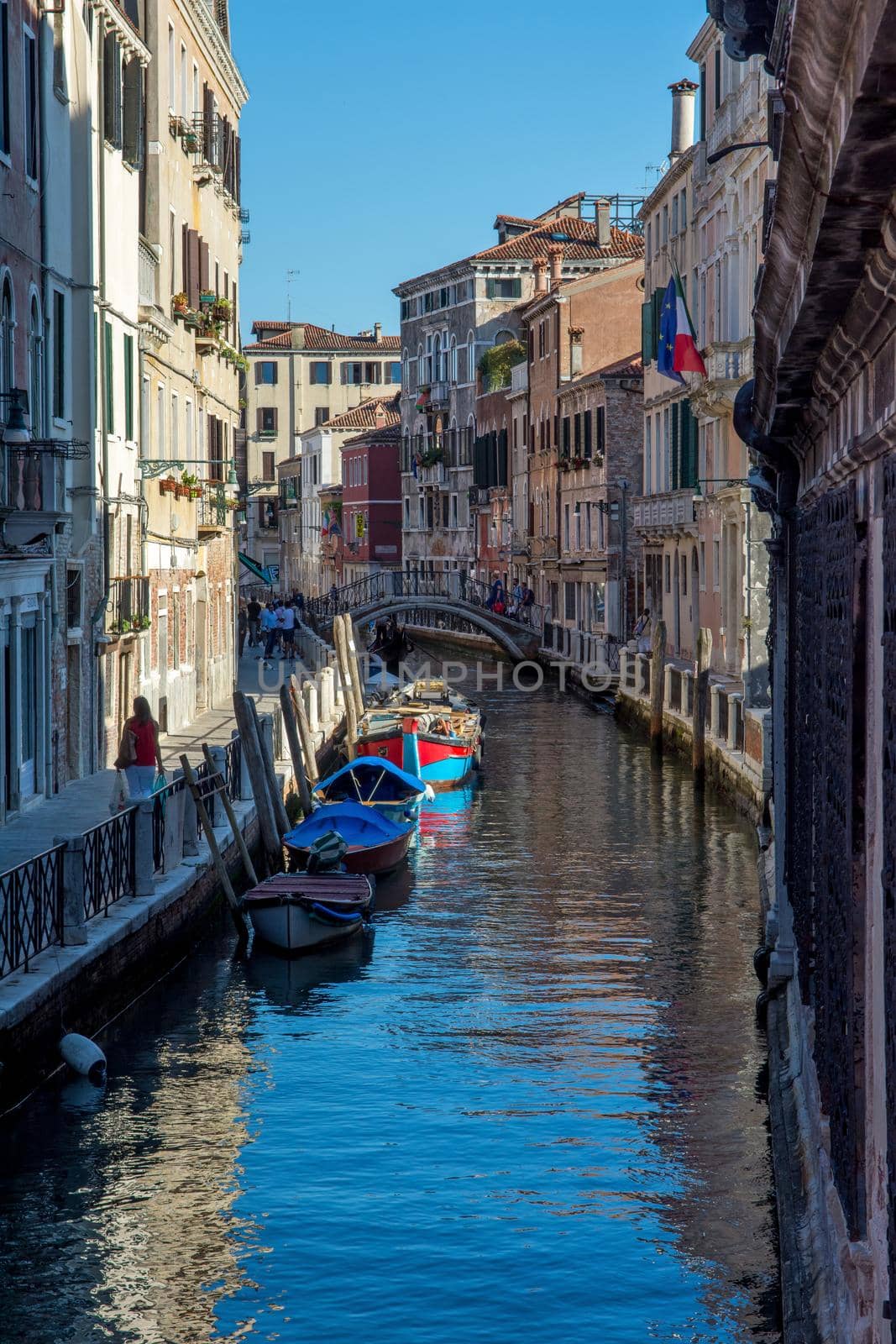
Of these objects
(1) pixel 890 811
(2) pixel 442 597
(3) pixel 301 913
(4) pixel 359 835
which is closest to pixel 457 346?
(2) pixel 442 597

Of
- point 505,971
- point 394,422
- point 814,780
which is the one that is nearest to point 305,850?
Result: point 505,971

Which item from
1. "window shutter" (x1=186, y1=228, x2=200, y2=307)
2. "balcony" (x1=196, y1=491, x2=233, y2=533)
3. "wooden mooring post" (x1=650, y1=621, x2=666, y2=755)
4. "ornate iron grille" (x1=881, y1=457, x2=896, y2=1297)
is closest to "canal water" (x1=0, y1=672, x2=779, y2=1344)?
"ornate iron grille" (x1=881, y1=457, x2=896, y2=1297)

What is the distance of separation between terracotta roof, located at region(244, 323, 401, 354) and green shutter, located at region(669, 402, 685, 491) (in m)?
60.5

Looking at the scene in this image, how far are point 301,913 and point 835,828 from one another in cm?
1025

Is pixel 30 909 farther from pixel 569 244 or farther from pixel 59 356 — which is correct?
pixel 569 244

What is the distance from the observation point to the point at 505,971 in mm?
15328

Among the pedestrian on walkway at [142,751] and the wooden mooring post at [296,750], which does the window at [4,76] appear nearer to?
the pedestrian on walkway at [142,751]

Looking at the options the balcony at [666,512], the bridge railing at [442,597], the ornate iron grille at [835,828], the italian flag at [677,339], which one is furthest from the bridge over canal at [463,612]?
the ornate iron grille at [835,828]

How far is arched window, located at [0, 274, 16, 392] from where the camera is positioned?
52.8 ft

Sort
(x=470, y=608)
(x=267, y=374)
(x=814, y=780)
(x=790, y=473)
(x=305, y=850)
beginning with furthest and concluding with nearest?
(x=267, y=374)
(x=470, y=608)
(x=305, y=850)
(x=790, y=473)
(x=814, y=780)

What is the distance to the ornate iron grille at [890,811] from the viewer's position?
4043 millimetres

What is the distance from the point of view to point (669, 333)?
25.2 meters

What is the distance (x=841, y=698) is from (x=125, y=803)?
8.98 meters

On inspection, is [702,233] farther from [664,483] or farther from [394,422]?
[394,422]
